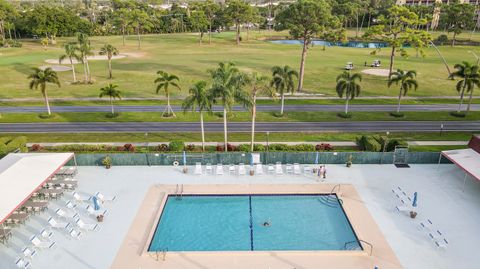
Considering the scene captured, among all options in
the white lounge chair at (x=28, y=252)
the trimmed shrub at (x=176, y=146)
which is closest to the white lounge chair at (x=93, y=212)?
the white lounge chair at (x=28, y=252)

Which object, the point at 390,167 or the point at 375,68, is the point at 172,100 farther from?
the point at 375,68

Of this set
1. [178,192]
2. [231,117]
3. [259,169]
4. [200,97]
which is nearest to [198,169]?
[178,192]

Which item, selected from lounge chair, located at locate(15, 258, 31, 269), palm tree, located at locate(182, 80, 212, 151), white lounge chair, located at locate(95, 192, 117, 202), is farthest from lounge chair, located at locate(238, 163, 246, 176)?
lounge chair, located at locate(15, 258, 31, 269)

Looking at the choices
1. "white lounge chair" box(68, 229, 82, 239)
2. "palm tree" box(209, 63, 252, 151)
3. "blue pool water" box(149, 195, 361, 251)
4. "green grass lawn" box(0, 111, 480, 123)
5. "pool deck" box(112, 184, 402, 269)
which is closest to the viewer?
"pool deck" box(112, 184, 402, 269)

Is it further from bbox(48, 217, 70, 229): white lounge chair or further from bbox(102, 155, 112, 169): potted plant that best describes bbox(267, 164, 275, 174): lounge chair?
bbox(48, 217, 70, 229): white lounge chair

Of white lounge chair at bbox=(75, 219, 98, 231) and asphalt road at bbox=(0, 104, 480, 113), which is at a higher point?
asphalt road at bbox=(0, 104, 480, 113)

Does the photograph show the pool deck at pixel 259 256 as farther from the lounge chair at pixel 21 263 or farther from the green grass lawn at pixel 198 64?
the green grass lawn at pixel 198 64
